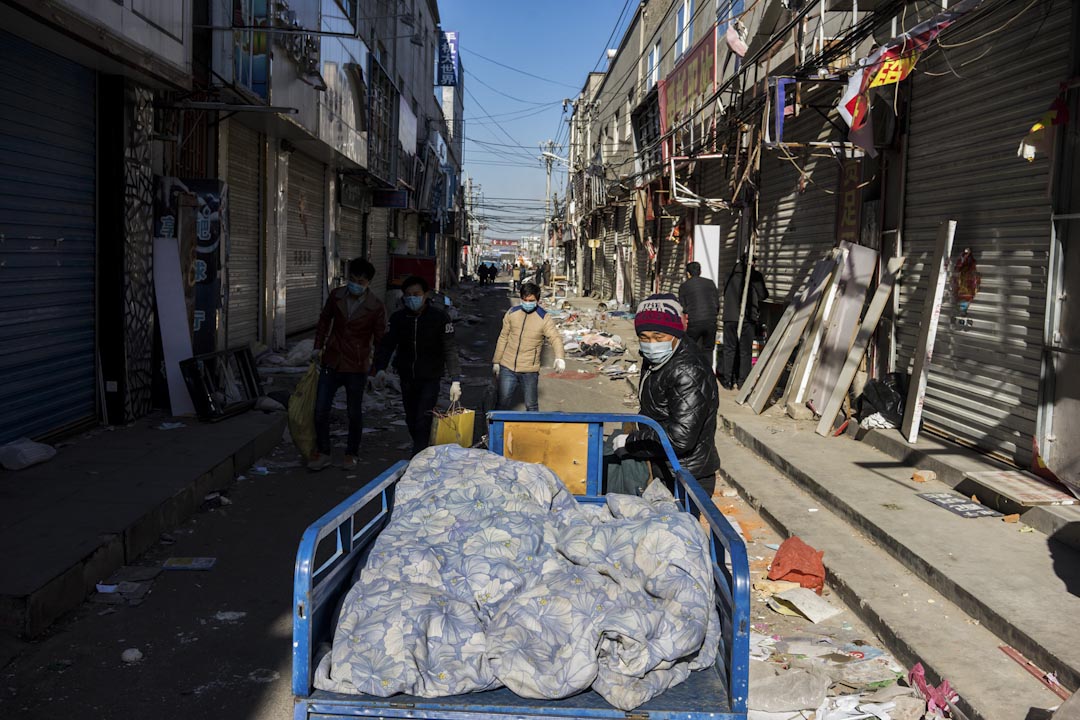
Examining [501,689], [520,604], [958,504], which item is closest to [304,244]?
[958,504]

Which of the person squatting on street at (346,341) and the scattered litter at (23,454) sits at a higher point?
the person squatting on street at (346,341)

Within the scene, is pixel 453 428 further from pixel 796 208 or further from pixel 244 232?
pixel 244 232

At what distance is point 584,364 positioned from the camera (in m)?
16.9

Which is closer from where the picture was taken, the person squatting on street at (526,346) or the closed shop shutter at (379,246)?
the person squatting on street at (526,346)

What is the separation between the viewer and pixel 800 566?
5.46 meters

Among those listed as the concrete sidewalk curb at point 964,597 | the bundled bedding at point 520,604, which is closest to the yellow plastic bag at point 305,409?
the concrete sidewalk curb at point 964,597

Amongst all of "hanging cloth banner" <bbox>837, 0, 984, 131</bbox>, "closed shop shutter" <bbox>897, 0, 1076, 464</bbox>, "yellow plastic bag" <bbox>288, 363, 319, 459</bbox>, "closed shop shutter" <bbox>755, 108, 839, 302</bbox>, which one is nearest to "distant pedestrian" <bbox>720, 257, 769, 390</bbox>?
"closed shop shutter" <bbox>755, 108, 839, 302</bbox>

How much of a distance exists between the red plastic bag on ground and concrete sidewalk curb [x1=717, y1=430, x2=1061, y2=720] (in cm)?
9

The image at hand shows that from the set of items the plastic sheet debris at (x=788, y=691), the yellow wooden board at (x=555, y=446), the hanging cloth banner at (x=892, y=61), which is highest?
the hanging cloth banner at (x=892, y=61)

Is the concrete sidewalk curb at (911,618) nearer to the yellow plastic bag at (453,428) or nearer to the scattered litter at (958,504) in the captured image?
the scattered litter at (958,504)

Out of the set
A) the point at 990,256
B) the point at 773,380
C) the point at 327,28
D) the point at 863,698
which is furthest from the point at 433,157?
the point at 863,698

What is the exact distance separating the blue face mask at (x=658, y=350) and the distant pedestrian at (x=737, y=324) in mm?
8307

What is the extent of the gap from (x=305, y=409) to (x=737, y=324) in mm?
7185

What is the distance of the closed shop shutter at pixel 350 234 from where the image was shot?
22094 mm
